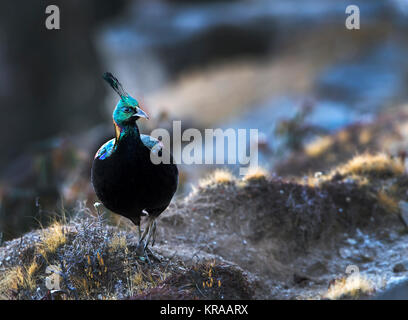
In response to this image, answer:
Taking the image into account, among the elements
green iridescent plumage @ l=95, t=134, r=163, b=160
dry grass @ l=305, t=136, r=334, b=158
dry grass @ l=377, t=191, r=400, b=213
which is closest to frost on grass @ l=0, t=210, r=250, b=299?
green iridescent plumage @ l=95, t=134, r=163, b=160

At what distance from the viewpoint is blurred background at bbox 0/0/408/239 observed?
19.0 metres

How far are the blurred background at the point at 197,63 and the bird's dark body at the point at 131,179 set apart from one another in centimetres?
991

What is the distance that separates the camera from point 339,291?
423 cm

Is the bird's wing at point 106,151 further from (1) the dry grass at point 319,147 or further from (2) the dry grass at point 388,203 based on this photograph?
(1) the dry grass at point 319,147

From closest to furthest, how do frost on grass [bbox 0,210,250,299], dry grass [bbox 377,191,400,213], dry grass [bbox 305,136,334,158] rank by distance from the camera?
1. frost on grass [bbox 0,210,250,299]
2. dry grass [bbox 377,191,400,213]
3. dry grass [bbox 305,136,334,158]

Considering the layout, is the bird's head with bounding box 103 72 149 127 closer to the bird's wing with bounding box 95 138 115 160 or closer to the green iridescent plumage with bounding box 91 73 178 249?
the green iridescent plumage with bounding box 91 73 178 249

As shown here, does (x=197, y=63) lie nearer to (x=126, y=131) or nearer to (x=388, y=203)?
(x=388, y=203)

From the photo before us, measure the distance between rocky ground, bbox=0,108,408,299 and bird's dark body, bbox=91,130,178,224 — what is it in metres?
0.60

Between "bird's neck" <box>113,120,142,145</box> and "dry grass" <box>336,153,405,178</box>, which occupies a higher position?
"bird's neck" <box>113,120,142,145</box>

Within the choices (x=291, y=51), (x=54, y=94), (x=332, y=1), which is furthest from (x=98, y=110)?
(x=332, y=1)

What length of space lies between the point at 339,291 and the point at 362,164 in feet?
9.34

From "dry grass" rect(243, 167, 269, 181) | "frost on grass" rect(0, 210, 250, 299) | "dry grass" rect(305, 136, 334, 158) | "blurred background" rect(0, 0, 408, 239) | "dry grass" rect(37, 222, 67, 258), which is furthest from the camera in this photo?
"blurred background" rect(0, 0, 408, 239)

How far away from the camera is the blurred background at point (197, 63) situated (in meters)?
19.0

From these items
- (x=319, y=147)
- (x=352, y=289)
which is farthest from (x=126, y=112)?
(x=319, y=147)
